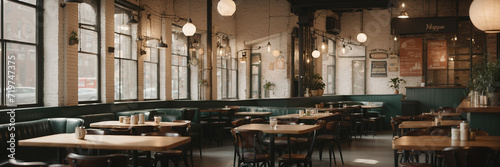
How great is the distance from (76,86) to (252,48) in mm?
7757

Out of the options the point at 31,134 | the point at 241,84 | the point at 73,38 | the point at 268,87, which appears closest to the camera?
the point at 31,134

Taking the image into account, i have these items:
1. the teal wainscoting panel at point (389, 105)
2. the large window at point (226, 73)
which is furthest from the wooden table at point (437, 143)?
the teal wainscoting panel at point (389, 105)

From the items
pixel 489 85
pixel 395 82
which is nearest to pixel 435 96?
pixel 395 82

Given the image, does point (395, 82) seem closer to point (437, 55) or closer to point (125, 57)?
point (437, 55)

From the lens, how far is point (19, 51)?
741 centimetres

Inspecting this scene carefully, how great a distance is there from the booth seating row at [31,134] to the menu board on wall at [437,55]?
43.3 ft

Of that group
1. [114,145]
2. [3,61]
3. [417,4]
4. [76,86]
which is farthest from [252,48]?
[114,145]

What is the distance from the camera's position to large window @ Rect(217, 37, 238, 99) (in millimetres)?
14258

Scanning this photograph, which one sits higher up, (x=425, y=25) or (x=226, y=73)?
(x=425, y=25)

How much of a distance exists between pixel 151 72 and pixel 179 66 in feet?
4.03

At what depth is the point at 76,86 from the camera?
8.51 m

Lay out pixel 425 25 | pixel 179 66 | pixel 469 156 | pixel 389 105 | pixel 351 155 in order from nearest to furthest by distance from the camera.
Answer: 1. pixel 469 156
2. pixel 351 155
3. pixel 179 66
4. pixel 389 105
5. pixel 425 25

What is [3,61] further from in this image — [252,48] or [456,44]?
[456,44]

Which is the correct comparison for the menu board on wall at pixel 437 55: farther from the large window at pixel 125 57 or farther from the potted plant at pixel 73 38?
the potted plant at pixel 73 38
